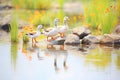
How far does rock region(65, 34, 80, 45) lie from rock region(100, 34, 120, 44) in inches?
8.7

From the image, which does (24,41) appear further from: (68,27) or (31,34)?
(68,27)

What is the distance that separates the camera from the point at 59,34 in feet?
15.0

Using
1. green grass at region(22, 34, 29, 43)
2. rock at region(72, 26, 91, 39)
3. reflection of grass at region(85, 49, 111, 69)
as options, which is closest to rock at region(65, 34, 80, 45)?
rock at region(72, 26, 91, 39)

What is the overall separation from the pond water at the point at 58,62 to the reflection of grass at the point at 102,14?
210 millimetres

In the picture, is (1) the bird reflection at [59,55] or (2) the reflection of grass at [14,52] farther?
(2) the reflection of grass at [14,52]

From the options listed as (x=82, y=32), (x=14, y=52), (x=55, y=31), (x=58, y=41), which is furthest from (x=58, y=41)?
(x=14, y=52)

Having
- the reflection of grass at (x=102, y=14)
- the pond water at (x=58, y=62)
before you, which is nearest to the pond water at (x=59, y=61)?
the pond water at (x=58, y=62)

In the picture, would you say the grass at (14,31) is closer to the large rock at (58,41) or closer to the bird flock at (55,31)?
the bird flock at (55,31)

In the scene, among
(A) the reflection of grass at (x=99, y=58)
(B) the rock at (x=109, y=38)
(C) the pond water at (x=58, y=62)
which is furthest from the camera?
(B) the rock at (x=109, y=38)

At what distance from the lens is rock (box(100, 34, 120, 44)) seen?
4.52m

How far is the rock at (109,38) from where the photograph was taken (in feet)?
14.8

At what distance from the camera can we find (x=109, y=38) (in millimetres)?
4539

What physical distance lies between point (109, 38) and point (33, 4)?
0.80m

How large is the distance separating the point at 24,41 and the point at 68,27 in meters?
0.43
